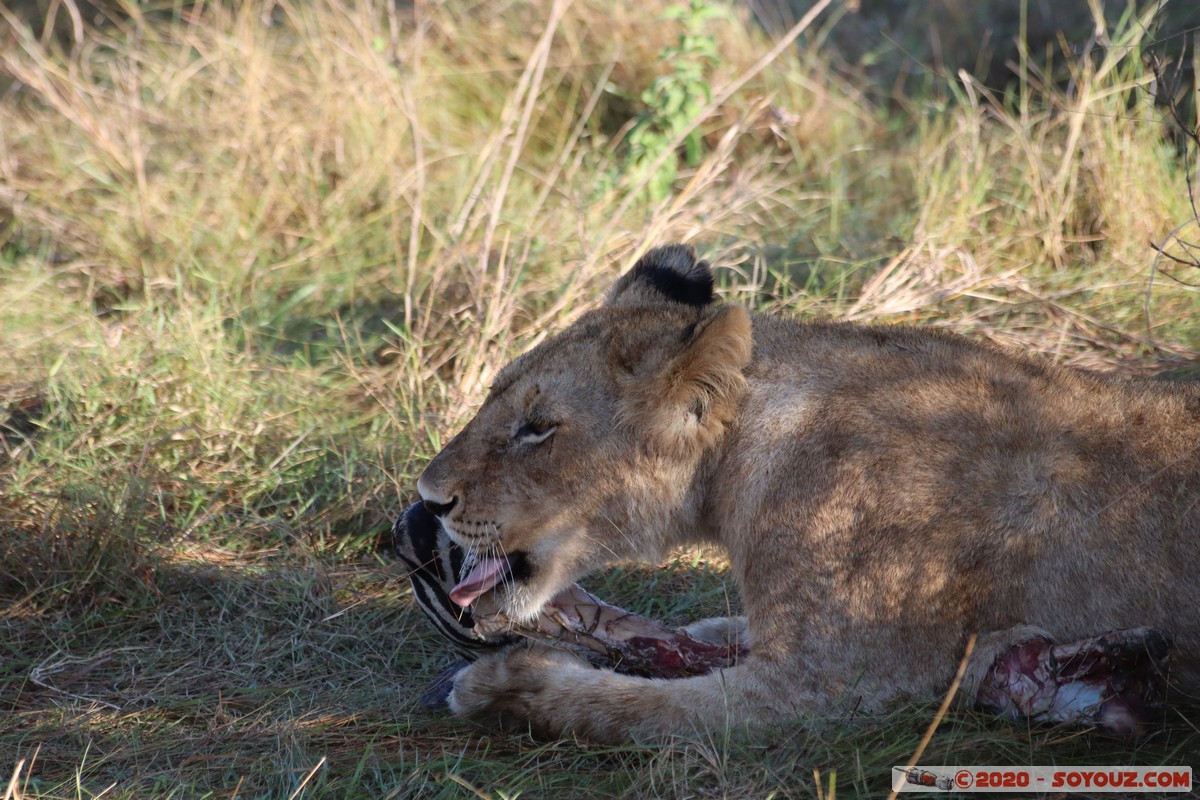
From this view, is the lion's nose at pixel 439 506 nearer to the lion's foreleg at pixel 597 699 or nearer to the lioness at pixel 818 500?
the lioness at pixel 818 500

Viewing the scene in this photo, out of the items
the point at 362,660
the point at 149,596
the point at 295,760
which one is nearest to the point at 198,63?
the point at 149,596

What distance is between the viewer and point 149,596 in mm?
4328

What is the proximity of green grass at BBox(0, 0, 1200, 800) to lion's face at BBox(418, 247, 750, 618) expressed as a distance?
1.65ft

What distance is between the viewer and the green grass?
3480 mm

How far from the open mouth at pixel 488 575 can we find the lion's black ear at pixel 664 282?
86 cm

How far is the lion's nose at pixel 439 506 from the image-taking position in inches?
137

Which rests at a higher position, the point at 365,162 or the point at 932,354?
the point at 932,354

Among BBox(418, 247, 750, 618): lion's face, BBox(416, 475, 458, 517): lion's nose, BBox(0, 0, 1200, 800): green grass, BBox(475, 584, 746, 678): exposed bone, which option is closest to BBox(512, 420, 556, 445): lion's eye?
BBox(418, 247, 750, 618): lion's face

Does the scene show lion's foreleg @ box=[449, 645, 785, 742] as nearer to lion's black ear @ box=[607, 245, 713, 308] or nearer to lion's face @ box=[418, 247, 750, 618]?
lion's face @ box=[418, 247, 750, 618]

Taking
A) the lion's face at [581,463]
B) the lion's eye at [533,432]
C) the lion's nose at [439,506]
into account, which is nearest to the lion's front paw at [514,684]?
the lion's face at [581,463]

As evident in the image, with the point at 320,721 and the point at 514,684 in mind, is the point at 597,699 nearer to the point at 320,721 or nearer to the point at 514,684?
the point at 514,684

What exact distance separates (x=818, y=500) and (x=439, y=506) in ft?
3.30

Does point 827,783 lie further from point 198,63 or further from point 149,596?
point 198,63

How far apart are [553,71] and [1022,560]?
17.7 feet
